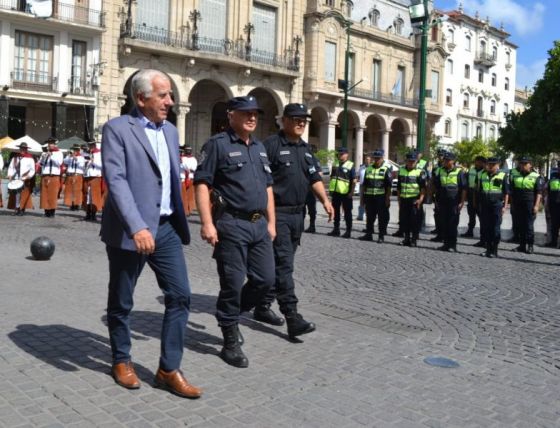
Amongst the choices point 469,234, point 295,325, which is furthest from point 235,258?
point 469,234

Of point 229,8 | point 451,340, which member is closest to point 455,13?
point 229,8

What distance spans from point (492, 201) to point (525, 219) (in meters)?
1.22

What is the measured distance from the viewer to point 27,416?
12.1ft

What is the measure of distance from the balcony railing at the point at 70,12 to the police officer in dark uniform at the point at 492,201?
25.5 meters

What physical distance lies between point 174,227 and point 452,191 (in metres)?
9.80

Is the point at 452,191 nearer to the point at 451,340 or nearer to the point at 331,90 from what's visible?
the point at 451,340

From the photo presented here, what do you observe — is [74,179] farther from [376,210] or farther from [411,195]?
[411,195]

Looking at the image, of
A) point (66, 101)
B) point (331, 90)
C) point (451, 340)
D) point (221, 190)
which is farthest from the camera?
point (331, 90)

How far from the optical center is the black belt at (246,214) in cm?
500

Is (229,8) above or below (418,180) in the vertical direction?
above

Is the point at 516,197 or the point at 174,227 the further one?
the point at 516,197

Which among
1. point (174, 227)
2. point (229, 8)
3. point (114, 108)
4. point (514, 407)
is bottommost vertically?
point (514, 407)

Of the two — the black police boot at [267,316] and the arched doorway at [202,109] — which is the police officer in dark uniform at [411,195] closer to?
the black police boot at [267,316]

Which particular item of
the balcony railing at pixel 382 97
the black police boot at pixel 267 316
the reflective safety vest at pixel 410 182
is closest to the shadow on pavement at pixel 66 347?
the black police boot at pixel 267 316
